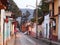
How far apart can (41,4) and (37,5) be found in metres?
1.83

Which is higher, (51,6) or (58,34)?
(51,6)

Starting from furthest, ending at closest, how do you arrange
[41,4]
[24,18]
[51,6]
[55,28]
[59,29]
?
[24,18] < [41,4] < [51,6] < [55,28] < [59,29]

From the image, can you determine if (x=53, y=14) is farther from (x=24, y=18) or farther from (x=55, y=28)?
(x=24, y=18)

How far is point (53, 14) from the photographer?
1826 inches

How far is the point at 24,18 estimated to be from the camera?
160375 mm

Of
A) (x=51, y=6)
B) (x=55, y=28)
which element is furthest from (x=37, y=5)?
(x=55, y=28)

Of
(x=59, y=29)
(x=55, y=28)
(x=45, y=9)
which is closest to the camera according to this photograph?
(x=59, y=29)

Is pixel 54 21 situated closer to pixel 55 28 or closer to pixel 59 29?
pixel 55 28

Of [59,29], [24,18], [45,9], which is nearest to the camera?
[59,29]

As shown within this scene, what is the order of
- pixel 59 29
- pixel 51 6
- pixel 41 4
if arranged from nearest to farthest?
pixel 59 29 < pixel 51 6 < pixel 41 4

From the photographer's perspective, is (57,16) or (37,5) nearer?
(57,16)

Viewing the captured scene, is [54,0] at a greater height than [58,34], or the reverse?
[54,0]

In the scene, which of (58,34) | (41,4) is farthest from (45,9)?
(58,34)

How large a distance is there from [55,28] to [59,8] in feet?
14.2
